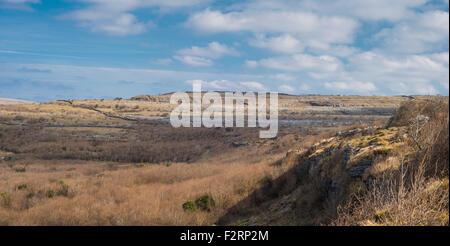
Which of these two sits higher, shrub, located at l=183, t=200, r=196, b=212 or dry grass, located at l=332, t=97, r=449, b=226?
dry grass, located at l=332, t=97, r=449, b=226

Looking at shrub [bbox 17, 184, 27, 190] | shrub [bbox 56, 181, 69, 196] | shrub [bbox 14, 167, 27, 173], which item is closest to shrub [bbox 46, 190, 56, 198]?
shrub [bbox 56, 181, 69, 196]

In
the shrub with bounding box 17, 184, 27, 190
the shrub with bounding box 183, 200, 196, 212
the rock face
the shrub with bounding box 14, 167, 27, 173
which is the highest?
the rock face

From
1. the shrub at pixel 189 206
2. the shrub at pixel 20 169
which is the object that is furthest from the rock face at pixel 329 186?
the shrub at pixel 20 169

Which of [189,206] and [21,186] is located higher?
[189,206]

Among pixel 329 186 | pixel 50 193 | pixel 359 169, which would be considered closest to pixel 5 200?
pixel 50 193

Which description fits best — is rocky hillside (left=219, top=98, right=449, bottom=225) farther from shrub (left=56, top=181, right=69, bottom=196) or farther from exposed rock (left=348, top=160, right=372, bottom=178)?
shrub (left=56, top=181, right=69, bottom=196)

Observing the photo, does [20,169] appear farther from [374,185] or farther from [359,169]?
[374,185]

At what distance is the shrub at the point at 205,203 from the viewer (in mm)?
12359

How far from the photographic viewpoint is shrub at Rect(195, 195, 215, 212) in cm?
1236

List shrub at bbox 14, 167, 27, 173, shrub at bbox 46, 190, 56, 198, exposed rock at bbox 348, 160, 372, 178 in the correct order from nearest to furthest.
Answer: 1. exposed rock at bbox 348, 160, 372, 178
2. shrub at bbox 46, 190, 56, 198
3. shrub at bbox 14, 167, 27, 173

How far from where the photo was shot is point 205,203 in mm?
12531

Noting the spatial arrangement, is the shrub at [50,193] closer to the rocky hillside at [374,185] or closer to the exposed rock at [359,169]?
the rocky hillside at [374,185]

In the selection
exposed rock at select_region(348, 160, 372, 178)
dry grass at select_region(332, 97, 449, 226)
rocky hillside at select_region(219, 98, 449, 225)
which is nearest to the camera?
dry grass at select_region(332, 97, 449, 226)
